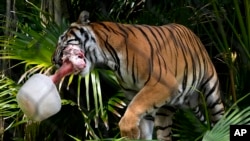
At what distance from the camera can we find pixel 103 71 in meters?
1.82

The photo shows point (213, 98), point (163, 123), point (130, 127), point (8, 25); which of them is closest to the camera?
point (130, 127)

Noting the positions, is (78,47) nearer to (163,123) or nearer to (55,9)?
(163,123)

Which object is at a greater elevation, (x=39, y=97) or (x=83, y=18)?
(x=83, y=18)

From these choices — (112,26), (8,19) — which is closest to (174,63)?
(112,26)

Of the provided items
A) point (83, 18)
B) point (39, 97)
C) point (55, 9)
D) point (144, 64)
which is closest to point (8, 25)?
point (55, 9)

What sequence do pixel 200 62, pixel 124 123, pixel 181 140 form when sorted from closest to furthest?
pixel 124 123, pixel 200 62, pixel 181 140

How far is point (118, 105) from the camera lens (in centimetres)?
185

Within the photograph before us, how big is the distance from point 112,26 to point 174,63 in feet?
0.63

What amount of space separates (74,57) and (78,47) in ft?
0.14

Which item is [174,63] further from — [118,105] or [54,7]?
[54,7]

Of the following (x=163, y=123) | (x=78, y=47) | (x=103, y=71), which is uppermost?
(x=78, y=47)

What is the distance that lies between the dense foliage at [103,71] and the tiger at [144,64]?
5.3 inches

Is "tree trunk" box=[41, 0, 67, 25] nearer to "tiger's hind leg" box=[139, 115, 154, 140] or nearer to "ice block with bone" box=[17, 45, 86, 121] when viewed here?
"tiger's hind leg" box=[139, 115, 154, 140]

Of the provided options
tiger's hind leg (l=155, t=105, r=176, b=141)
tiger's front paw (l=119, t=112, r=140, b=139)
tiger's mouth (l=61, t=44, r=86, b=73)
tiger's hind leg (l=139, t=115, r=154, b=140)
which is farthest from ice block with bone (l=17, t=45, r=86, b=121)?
tiger's hind leg (l=155, t=105, r=176, b=141)
